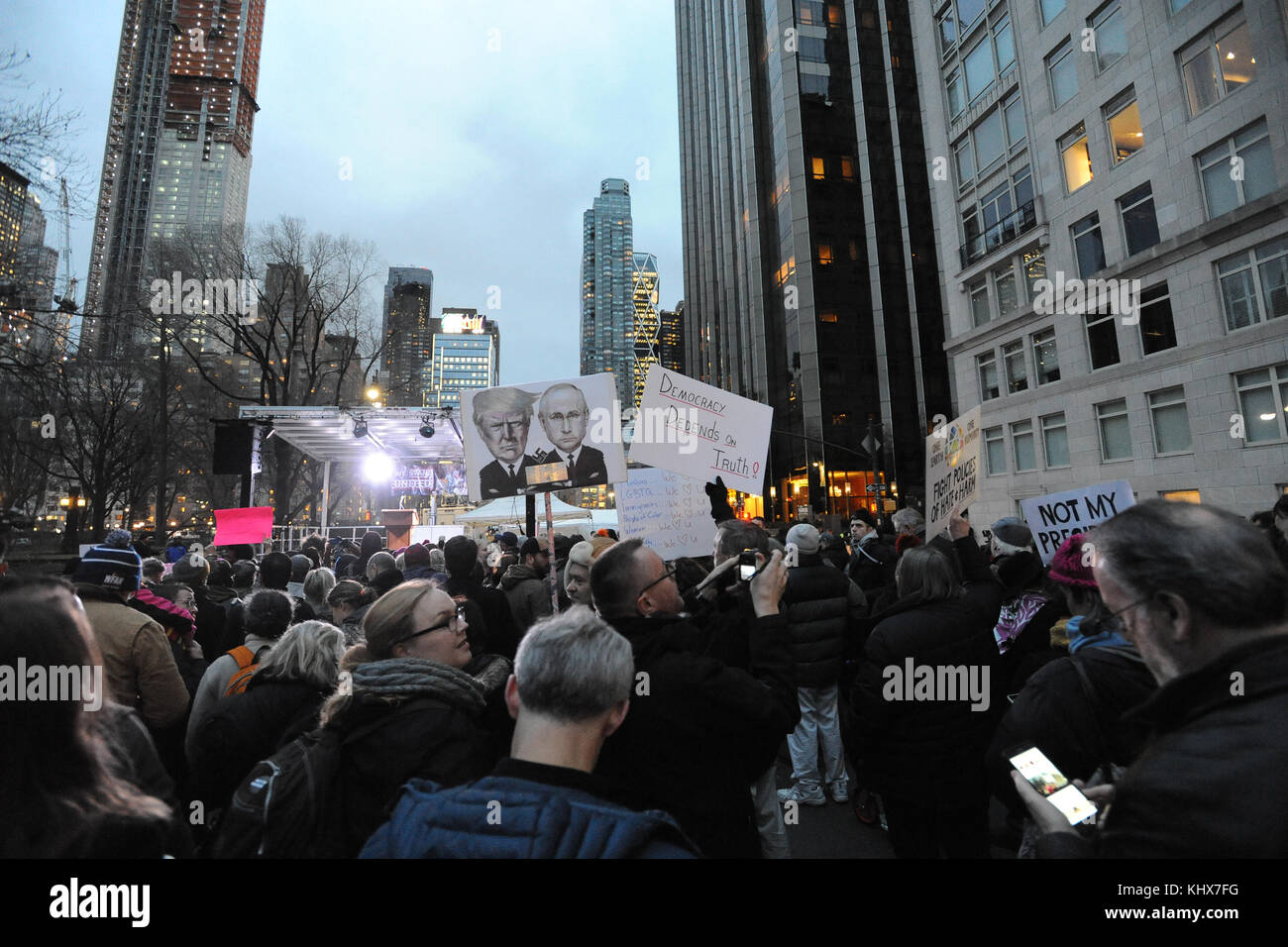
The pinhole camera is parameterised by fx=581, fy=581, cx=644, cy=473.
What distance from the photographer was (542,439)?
256 inches

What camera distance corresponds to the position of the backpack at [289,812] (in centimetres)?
180

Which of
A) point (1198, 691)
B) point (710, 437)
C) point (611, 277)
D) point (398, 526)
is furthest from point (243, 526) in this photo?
point (611, 277)

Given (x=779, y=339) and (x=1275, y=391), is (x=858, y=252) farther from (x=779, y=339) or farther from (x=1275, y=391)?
(x=1275, y=391)

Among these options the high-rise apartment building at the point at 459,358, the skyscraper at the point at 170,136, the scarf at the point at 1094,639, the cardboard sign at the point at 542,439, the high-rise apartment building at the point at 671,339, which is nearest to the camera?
the scarf at the point at 1094,639

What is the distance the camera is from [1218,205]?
1600 cm

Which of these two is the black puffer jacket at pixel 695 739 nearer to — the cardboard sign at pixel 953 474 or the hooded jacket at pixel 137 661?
the hooded jacket at pixel 137 661

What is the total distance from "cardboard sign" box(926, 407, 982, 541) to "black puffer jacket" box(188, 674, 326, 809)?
19.7 ft

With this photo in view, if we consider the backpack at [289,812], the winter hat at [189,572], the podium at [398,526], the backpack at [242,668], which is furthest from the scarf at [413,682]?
the podium at [398,526]

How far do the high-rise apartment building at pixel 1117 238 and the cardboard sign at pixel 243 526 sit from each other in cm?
2278

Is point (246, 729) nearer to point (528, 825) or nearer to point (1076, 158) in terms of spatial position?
point (528, 825)

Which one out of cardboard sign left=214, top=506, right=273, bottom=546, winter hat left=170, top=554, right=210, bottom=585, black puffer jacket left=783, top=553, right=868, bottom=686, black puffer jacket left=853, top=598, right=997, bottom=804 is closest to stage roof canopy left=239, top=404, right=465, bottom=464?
cardboard sign left=214, top=506, right=273, bottom=546

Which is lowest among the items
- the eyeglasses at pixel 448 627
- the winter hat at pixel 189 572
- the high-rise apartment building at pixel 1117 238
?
the eyeglasses at pixel 448 627

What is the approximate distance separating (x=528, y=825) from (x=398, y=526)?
15.9 meters
